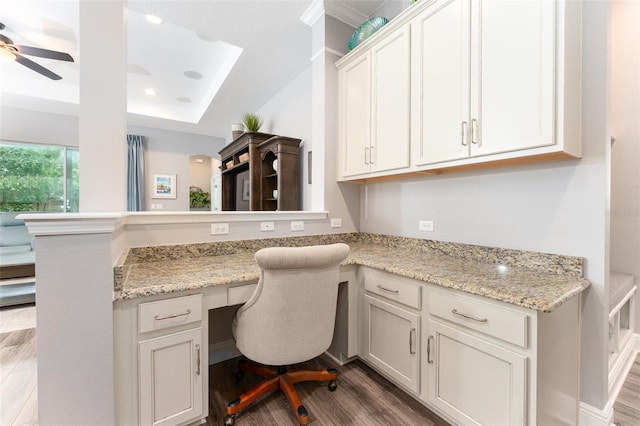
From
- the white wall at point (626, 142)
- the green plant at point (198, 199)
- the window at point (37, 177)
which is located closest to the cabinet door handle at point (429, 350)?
the white wall at point (626, 142)

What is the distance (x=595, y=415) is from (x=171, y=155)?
696 cm

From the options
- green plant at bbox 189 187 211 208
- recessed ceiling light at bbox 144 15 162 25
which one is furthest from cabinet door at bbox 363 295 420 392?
green plant at bbox 189 187 211 208

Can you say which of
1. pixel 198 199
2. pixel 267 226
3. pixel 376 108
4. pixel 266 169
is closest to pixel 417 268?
pixel 267 226

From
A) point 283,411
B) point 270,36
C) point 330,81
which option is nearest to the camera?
point 283,411

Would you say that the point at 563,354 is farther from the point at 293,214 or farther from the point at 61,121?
the point at 61,121

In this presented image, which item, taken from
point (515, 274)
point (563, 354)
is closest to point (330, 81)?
point (515, 274)

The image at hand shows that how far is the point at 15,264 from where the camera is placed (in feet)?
11.9

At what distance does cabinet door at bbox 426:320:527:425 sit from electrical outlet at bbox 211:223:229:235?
4.90 feet

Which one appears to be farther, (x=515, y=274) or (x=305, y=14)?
(x=305, y=14)

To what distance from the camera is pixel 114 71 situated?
148 centimetres

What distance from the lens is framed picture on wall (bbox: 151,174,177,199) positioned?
585 cm

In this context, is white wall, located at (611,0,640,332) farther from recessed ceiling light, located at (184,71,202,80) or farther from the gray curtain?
the gray curtain

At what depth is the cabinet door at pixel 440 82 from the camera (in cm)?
165

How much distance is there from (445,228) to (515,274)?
62cm
